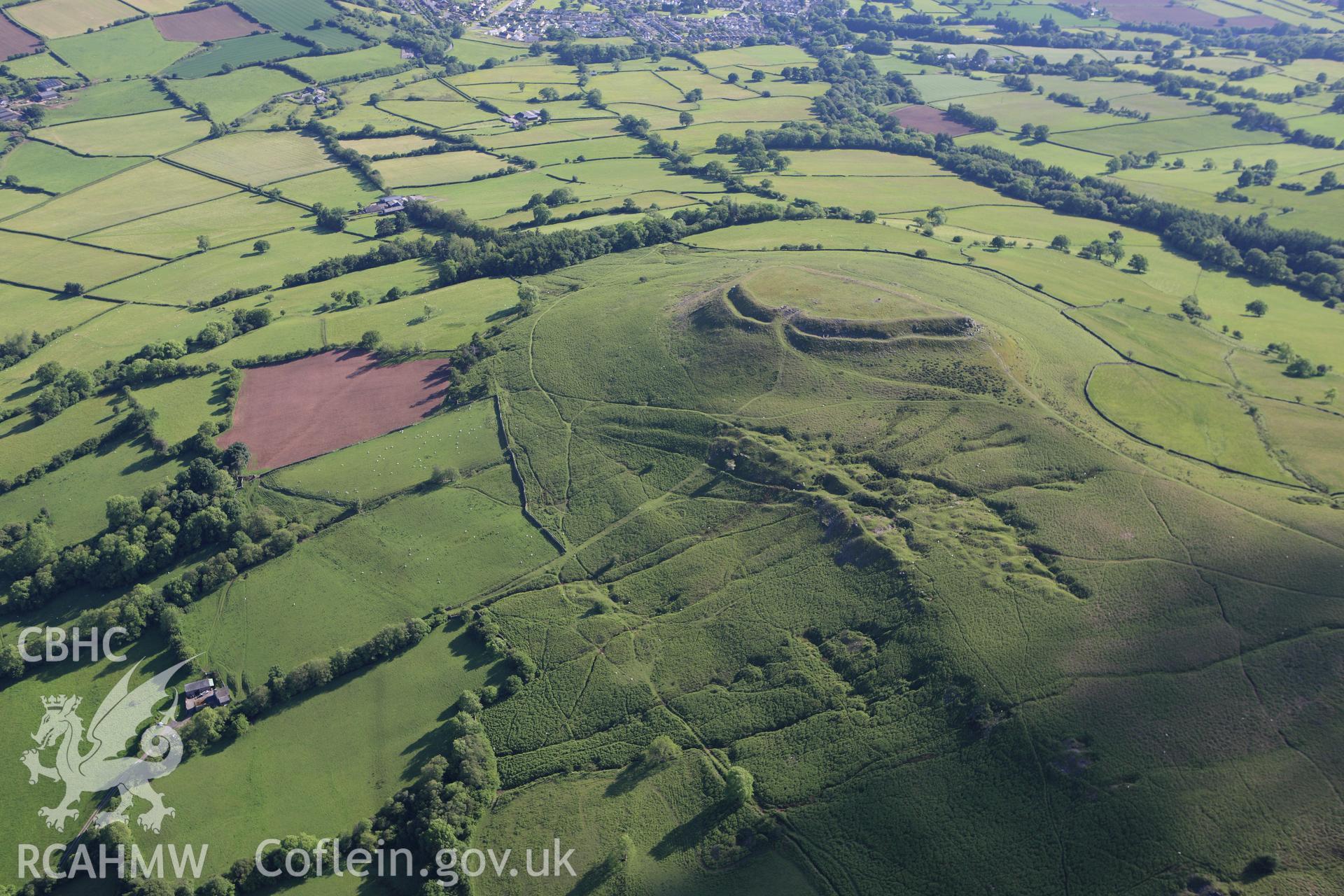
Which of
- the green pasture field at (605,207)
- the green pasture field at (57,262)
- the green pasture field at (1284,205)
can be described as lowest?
the green pasture field at (57,262)

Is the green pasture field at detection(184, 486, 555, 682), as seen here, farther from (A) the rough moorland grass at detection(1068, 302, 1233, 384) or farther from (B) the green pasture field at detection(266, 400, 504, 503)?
(A) the rough moorland grass at detection(1068, 302, 1233, 384)

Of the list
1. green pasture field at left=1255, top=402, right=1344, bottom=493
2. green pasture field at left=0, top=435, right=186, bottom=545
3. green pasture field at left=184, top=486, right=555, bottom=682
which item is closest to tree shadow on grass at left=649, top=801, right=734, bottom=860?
green pasture field at left=184, top=486, right=555, bottom=682

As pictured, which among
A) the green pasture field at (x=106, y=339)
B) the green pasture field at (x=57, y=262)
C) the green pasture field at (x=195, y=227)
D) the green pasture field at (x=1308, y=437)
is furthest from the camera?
the green pasture field at (x=195, y=227)

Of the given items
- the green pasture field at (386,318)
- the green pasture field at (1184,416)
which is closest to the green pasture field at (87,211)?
the green pasture field at (386,318)

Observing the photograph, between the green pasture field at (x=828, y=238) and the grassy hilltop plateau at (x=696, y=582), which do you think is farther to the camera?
the green pasture field at (x=828, y=238)

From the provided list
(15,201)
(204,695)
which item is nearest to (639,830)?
(204,695)

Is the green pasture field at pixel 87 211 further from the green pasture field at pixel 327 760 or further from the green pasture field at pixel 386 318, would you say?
the green pasture field at pixel 327 760
